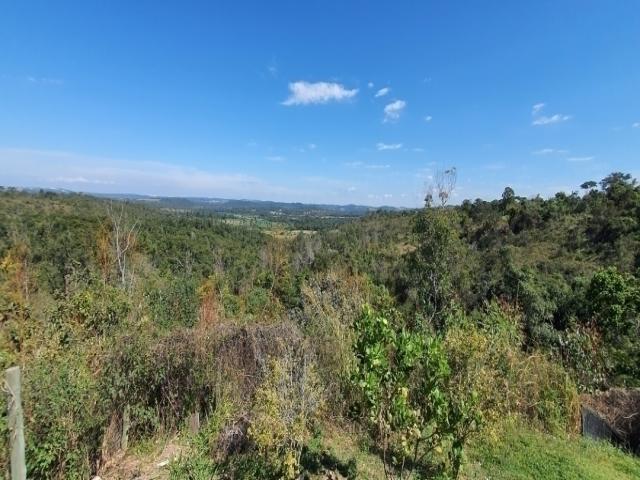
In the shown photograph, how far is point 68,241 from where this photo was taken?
102 feet

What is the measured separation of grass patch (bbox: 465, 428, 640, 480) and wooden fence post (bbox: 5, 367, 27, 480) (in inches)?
158

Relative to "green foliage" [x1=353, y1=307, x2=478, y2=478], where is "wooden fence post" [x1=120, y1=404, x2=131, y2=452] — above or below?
below

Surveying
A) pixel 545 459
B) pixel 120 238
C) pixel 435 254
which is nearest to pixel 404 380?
pixel 545 459

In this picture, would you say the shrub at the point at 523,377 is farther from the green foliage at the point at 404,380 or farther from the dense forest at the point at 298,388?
the green foliage at the point at 404,380

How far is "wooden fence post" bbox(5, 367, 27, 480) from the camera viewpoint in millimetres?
2088

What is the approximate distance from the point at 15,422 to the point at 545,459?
210 inches

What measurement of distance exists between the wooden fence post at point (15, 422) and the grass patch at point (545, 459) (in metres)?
4.01

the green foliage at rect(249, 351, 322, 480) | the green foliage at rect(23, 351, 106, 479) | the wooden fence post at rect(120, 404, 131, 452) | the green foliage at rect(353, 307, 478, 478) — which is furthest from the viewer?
the wooden fence post at rect(120, 404, 131, 452)

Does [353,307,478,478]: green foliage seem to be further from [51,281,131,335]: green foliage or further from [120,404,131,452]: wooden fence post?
[51,281,131,335]: green foliage

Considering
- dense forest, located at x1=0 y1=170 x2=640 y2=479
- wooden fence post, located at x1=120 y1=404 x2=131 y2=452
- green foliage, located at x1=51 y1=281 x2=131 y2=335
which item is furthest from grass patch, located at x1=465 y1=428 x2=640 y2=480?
green foliage, located at x1=51 y1=281 x2=131 y2=335

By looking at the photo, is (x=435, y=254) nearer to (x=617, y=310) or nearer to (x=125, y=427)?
(x=617, y=310)

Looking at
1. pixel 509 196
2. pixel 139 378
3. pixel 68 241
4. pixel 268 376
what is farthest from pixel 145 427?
pixel 509 196

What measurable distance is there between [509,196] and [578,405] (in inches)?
1277

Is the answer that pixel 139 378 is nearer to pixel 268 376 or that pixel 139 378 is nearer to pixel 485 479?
pixel 268 376
